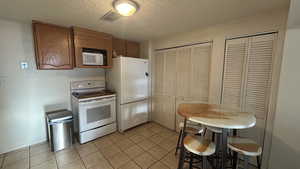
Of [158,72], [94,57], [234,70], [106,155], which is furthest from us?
[158,72]

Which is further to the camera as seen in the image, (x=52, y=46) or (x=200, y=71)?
(x=200, y=71)

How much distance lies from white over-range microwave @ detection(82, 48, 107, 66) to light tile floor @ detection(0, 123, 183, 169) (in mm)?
1586

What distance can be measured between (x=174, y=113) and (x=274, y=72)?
6.03 ft

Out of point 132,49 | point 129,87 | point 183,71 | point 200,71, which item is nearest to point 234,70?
point 200,71

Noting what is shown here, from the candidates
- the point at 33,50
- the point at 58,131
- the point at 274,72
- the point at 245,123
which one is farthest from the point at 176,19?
the point at 58,131

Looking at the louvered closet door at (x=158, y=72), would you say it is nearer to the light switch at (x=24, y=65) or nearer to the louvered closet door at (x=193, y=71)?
the louvered closet door at (x=193, y=71)

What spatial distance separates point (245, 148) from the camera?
1.27 metres

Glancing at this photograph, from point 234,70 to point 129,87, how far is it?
2013 millimetres

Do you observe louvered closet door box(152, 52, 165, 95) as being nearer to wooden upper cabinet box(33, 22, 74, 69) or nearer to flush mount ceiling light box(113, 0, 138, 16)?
flush mount ceiling light box(113, 0, 138, 16)

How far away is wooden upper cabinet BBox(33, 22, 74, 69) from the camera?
6.35 ft

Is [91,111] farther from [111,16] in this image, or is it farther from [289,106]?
[289,106]

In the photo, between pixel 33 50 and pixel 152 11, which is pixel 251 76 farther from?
pixel 33 50

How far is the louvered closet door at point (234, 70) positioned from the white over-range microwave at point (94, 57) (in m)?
2.37

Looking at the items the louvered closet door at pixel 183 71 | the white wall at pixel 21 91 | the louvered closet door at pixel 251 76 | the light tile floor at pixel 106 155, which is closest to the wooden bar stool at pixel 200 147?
the light tile floor at pixel 106 155
